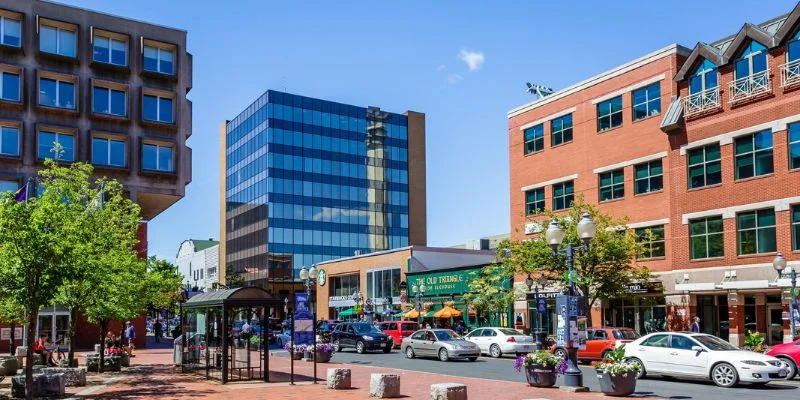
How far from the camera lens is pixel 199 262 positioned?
128875 millimetres

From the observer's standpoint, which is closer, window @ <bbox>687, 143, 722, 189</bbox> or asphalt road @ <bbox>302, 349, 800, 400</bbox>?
asphalt road @ <bbox>302, 349, 800, 400</bbox>

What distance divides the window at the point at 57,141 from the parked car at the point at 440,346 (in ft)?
83.4

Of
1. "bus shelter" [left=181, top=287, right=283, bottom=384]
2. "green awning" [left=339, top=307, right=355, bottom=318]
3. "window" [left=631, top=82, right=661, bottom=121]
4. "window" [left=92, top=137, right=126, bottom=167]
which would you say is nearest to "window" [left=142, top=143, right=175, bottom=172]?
"window" [left=92, top=137, right=126, bottom=167]

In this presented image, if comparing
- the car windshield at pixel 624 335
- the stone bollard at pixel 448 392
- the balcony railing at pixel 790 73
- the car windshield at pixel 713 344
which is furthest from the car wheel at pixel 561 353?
the balcony railing at pixel 790 73

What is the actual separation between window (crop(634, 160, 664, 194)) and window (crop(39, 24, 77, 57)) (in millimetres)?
33746

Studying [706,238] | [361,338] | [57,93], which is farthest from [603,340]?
[57,93]

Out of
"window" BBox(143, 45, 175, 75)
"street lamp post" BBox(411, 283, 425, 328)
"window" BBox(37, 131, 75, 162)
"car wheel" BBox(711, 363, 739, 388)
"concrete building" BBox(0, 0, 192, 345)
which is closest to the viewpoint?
"car wheel" BBox(711, 363, 739, 388)

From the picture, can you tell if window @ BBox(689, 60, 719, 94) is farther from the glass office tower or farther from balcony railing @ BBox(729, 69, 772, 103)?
the glass office tower

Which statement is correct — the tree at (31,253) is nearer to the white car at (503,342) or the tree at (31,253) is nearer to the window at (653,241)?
the white car at (503,342)

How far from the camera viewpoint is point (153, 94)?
5159 centimetres

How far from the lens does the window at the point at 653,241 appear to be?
3803 centimetres

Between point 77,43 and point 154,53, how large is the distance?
4.83 metres

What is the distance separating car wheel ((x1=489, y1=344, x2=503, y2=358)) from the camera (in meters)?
35.7

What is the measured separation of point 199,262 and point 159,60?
265ft
